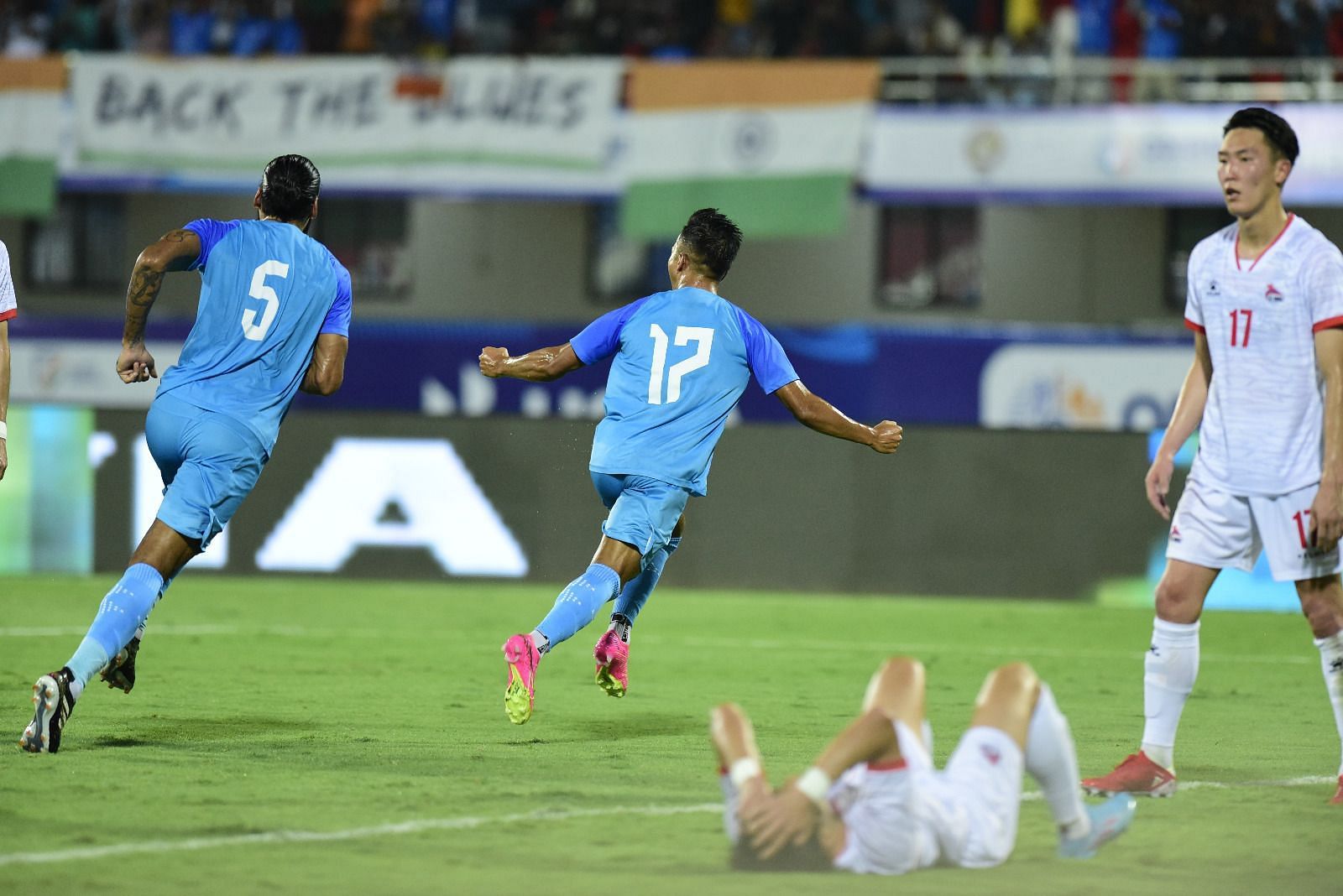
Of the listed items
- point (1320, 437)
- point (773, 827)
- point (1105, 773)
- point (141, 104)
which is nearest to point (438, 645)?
point (1105, 773)

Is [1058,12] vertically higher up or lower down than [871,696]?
higher up

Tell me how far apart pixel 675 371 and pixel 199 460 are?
1.92 metres

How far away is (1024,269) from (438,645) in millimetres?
15756

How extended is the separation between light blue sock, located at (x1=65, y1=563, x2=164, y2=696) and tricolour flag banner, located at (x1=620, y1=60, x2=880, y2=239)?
15332 mm

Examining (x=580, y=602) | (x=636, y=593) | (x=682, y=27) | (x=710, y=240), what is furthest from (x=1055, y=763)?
(x=682, y=27)

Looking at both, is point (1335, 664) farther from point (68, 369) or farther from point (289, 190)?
point (68, 369)

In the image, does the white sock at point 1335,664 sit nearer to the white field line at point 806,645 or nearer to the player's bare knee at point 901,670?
the player's bare knee at point 901,670

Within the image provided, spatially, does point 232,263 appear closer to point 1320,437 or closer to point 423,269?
point 1320,437

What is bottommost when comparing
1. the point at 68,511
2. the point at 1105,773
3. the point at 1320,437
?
the point at 68,511

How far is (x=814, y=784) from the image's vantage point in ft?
14.4

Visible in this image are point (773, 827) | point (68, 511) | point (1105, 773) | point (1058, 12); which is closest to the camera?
point (773, 827)

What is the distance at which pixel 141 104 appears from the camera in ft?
74.9

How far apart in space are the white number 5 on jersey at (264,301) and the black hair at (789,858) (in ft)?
10.4

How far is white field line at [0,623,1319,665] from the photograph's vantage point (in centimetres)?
1109
